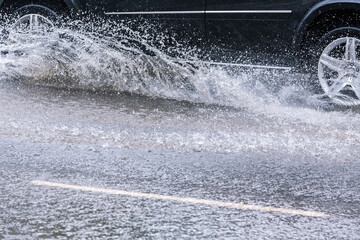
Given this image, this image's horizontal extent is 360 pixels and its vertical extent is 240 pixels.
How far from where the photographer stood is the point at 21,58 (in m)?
8.52

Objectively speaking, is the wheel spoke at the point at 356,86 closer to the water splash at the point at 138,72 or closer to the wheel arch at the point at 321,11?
the water splash at the point at 138,72

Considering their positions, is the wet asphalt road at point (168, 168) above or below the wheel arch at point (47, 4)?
below

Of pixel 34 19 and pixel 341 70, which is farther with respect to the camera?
pixel 34 19

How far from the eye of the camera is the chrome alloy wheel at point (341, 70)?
7516mm

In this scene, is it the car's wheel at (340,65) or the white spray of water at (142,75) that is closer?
the car's wheel at (340,65)

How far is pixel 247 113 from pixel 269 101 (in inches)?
25.9

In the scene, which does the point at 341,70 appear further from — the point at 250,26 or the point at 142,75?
the point at 142,75

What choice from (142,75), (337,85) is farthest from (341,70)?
(142,75)

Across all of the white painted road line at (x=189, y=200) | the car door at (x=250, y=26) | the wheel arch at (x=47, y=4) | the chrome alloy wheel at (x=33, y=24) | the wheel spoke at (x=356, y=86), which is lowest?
the white painted road line at (x=189, y=200)

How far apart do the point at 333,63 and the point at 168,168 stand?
9.96ft

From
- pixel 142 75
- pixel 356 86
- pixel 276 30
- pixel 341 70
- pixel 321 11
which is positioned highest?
pixel 321 11

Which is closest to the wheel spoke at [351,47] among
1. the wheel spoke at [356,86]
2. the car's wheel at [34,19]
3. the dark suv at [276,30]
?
the dark suv at [276,30]

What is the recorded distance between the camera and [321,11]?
294 inches

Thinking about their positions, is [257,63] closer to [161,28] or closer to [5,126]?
[161,28]
